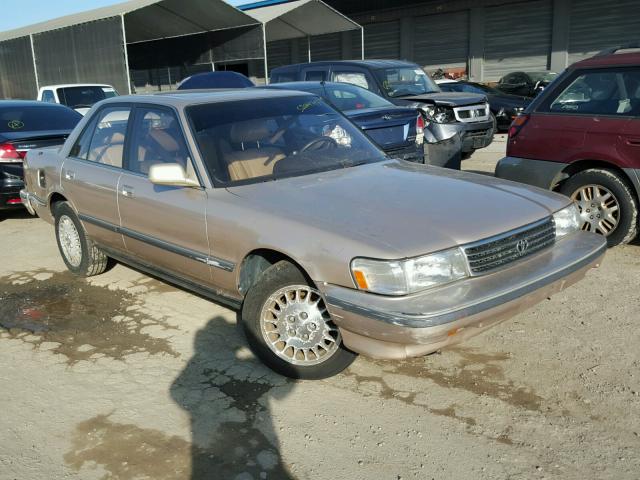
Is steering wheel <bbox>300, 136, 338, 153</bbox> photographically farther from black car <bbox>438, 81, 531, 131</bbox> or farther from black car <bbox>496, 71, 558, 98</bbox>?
black car <bbox>496, 71, 558, 98</bbox>

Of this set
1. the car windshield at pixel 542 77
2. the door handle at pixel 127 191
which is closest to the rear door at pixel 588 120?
the door handle at pixel 127 191

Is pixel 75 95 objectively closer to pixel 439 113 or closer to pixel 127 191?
pixel 439 113

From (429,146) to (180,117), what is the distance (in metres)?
4.82

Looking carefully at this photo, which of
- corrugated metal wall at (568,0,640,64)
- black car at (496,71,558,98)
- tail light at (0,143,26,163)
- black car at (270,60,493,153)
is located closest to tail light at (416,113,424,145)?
black car at (270,60,493,153)

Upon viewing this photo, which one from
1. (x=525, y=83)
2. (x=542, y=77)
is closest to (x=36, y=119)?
(x=525, y=83)

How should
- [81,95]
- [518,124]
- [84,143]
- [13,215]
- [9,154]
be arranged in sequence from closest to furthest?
1. [84,143]
2. [518,124]
3. [9,154]
4. [13,215]
5. [81,95]

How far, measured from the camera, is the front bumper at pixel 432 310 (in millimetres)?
2875

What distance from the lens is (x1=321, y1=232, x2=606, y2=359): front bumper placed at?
2875 mm

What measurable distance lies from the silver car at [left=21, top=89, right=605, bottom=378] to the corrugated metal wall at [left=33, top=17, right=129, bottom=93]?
50.7ft

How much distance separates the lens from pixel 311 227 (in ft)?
10.7

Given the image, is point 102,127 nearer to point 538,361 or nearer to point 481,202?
point 481,202

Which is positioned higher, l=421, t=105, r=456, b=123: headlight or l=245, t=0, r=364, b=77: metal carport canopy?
l=245, t=0, r=364, b=77: metal carport canopy

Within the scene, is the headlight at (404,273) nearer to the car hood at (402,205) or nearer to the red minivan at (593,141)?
the car hood at (402,205)

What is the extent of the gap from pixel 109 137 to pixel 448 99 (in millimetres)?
6275
